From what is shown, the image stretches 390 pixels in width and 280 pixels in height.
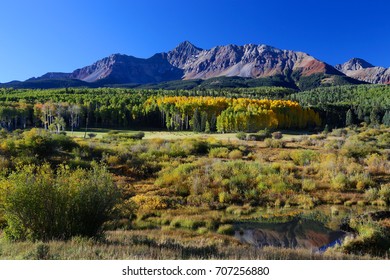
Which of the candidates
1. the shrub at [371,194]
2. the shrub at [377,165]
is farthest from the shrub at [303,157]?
the shrub at [371,194]

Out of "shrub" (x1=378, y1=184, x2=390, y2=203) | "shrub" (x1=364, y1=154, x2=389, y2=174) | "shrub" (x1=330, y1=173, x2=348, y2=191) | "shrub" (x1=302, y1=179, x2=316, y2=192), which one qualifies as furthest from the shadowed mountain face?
"shrub" (x1=364, y1=154, x2=389, y2=174)

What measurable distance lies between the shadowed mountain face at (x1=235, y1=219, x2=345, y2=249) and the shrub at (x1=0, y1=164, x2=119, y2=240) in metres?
8.52

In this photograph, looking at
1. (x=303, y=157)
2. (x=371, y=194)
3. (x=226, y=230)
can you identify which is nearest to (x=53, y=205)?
(x=226, y=230)

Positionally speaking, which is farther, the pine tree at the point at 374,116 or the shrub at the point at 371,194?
the pine tree at the point at 374,116

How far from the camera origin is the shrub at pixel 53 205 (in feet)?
30.6

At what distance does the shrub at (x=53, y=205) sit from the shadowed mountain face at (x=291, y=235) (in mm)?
8519

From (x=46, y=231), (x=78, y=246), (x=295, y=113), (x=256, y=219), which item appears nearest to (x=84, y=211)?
(x=46, y=231)

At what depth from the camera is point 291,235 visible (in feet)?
56.4

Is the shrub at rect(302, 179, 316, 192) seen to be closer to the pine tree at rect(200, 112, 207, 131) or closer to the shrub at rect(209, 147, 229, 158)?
the shrub at rect(209, 147, 229, 158)

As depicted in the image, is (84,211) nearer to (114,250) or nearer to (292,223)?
(114,250)

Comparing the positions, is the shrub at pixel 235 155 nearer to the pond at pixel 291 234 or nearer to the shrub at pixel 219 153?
the shrub at pixel 219 153

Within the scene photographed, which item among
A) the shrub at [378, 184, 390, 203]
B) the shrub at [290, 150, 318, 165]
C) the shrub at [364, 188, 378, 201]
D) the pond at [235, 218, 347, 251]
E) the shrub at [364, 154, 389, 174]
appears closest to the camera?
the pond at [235, 218, 347, 251]

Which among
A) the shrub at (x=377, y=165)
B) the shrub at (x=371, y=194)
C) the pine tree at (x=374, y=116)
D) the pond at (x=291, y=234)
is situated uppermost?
the pine tree at (x=374, y=116)

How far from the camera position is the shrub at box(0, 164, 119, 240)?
30.6ft
